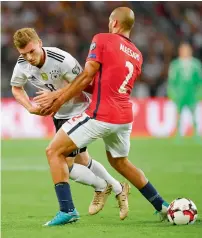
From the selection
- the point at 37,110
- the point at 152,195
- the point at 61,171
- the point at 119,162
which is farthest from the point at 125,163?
the point at 37,110

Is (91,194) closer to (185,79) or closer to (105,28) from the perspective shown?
(185,79)

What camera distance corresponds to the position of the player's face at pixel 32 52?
705cm

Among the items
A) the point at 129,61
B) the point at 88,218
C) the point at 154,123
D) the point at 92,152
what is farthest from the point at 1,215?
the point at 154,123

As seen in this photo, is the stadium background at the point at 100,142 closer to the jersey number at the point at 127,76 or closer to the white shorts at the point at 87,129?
the white shorts at the point at 87,129

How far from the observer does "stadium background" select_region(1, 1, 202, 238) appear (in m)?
7.28

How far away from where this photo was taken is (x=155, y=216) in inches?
303

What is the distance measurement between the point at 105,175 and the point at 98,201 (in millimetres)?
294

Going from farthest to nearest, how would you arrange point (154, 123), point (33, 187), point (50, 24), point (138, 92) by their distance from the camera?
point (50, 24) → point (138, 92) → point (154, 123) → point (33, 187)

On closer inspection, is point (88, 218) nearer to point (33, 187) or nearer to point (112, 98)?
point (112, 98)

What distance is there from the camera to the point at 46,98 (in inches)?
275

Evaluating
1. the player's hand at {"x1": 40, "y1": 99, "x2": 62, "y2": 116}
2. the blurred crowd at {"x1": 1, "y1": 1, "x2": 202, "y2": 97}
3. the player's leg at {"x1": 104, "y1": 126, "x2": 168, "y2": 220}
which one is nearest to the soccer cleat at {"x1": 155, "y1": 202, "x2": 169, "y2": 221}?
the player's leg at {"x1": 104, "y1": 126, "x2": 168, "y2": 220}

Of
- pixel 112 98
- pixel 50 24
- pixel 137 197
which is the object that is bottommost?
pixel 137 197

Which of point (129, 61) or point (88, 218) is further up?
point (129, 61)

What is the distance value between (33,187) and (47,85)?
2999 mm
